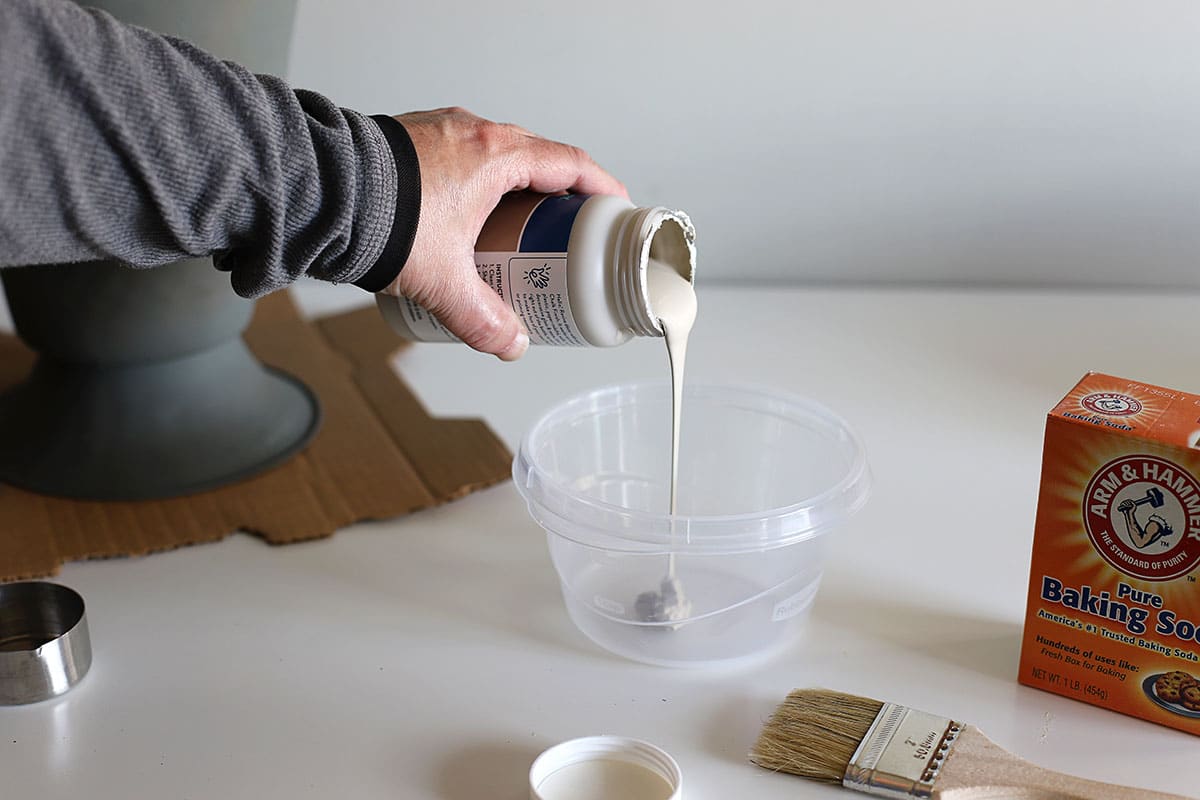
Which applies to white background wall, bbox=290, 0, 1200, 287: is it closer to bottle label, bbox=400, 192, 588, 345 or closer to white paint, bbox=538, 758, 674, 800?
bottle label, bbox=400, 192, 588, 345

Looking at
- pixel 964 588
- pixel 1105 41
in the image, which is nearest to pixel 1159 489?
pixel 964 588

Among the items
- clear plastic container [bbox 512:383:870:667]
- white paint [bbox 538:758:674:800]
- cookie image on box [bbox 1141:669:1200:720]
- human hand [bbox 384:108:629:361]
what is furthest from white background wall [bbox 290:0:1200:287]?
white paint [bbox 538:758:674:800]

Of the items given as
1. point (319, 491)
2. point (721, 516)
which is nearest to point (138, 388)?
point (319, 491)

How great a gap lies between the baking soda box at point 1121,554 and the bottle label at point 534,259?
34 centimetres

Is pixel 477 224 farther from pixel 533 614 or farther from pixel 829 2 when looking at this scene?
pixel 829 2

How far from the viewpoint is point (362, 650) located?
3.04 ft

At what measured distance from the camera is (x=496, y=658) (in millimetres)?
916

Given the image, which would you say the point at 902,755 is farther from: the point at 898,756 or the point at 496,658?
the point at 496,658

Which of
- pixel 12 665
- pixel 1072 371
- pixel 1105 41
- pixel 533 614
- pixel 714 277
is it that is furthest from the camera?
pixel 714 277

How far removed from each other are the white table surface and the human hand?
239 mm

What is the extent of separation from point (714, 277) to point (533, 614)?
79cm

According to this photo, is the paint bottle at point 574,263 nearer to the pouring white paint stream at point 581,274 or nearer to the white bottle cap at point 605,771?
the pouring white paint stream at point 581,274

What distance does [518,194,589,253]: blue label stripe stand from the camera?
0.84 metres

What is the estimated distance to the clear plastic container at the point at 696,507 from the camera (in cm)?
87
